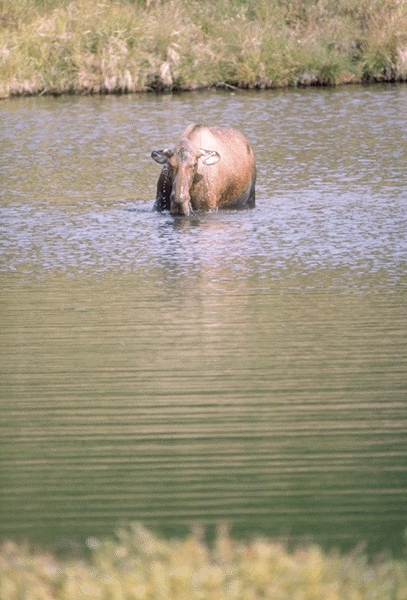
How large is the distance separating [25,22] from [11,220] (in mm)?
17281

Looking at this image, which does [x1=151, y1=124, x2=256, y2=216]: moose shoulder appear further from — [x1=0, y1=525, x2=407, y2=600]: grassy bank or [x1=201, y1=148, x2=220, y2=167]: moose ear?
[x1=0, y1=525, x2=407, y2=600]: grassy bank

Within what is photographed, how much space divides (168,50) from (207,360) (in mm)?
22525

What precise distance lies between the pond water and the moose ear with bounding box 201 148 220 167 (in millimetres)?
560

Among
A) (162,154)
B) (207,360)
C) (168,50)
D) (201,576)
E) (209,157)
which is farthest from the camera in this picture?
(168,50)

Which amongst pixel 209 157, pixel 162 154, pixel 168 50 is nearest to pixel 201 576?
pixel 209 157

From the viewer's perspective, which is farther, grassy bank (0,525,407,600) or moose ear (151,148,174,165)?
moose ear (151,148,174,165)

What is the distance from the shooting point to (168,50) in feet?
97.2

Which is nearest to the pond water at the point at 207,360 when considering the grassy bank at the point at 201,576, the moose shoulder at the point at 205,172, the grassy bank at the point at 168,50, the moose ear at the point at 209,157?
the moose shoulder at the point at 205,172

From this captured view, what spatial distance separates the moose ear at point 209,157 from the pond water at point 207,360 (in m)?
0.56

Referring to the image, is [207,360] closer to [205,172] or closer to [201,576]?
[201,576]

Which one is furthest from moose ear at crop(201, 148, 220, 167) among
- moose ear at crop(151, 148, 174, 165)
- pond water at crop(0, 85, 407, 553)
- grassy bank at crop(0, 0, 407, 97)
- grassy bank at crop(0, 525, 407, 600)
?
grassy bank at crop(0, 0, 407, 97)

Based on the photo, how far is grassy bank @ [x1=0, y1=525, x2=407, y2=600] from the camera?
381 cm

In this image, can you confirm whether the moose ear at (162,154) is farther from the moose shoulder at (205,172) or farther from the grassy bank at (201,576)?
the grassy bank at (201,576)

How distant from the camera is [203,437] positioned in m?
6.28
